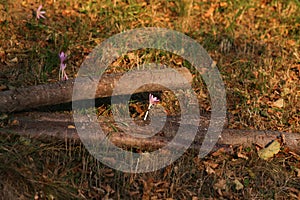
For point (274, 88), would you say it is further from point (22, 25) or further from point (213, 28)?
point (22, 25)

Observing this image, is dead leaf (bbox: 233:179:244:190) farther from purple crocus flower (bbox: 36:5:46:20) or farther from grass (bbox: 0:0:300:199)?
purple crocus flower (bbox: 36:5:46:20)

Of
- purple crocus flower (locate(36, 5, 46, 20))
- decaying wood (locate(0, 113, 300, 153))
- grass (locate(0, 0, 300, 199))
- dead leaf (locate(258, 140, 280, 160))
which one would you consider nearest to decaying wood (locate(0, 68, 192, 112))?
decaying wood (locate(0, 113, 300, 153))

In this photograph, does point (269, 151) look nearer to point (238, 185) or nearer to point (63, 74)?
point (238, 185)

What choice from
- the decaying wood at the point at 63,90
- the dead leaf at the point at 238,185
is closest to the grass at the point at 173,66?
the dead leaf at the point at 238,185

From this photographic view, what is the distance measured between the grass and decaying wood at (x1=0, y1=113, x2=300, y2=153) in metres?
0.08

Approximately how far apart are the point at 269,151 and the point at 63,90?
1.72 m

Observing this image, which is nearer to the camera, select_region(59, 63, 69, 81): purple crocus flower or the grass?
the grass

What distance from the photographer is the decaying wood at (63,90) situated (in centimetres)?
353

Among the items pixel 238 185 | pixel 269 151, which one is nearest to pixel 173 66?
pixel 269 151

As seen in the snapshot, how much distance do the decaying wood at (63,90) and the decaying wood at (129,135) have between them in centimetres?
12

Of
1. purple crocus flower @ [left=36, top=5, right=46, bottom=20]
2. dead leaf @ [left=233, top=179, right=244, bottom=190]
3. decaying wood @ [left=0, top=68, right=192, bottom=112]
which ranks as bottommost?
dead leaf @ [left=233, top=179, right=244, bottom=190]

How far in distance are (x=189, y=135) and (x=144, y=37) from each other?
5.87ft

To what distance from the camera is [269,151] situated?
379 centimetres

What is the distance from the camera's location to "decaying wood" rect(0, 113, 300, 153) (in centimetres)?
345
